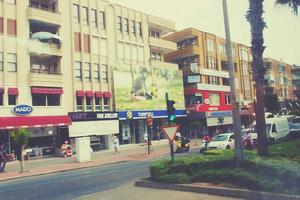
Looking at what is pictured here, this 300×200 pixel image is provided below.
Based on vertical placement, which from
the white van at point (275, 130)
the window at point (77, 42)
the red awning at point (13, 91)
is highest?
the window at point (77, 42)

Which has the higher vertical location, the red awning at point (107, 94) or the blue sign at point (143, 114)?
the red awning at point (107, 94)

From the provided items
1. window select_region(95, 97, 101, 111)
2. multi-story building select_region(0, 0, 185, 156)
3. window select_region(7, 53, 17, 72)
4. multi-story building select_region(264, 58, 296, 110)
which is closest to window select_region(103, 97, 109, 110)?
multi-story building select_region(0, 0, 185, 156)

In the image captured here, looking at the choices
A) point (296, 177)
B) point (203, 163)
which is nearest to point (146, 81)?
point (203, 163)

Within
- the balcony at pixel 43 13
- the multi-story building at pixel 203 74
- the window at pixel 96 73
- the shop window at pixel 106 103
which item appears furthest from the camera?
the multi-story building at pixel 203 74

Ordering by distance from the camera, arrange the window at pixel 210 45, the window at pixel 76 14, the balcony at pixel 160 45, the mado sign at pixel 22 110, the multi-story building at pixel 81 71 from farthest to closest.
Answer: the window at pixel 210 45, the balcony at pixel 160 45, the window at pixel 76 14, the multi-story building at pixel 81 71, the mado sign at pixel 22 110

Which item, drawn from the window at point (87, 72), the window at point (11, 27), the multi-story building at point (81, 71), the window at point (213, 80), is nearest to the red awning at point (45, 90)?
the multi-story building at point (81, 71)

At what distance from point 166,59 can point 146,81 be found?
15.3 m

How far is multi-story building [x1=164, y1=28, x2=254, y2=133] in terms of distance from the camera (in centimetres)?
5703

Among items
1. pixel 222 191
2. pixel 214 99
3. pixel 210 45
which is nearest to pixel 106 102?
pixel 214 99

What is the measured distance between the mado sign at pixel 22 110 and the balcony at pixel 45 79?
229 cm

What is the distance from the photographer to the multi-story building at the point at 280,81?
279 feet

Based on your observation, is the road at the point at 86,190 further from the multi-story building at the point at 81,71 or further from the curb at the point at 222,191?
the multi-story building at the point at 81,71

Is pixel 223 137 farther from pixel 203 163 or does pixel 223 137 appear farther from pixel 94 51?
pixel 94 51

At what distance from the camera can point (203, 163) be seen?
13.5 meters
